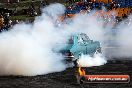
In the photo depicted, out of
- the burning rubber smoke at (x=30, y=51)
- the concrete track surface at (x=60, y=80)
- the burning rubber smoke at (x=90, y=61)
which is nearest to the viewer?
the concrete track surface at (x=60, y=80)

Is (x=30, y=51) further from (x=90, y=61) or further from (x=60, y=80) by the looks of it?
(x=90, y=61)

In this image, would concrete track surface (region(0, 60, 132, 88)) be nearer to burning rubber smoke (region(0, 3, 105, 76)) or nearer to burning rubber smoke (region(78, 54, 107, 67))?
burning rubber smoke (region(0, 3, 105, 76))

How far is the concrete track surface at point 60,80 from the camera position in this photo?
40.9 ft

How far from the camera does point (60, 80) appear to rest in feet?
44.7

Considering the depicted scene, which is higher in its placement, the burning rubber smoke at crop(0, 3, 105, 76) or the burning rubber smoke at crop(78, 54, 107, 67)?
the burning rubber smoke at crop(0, 3, 105, 76)

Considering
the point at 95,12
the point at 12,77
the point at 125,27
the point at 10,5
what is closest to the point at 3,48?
the point at 12,77

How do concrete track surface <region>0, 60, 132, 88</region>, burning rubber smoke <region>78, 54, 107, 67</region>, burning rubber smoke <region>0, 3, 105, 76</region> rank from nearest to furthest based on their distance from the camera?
concrete track surface <region>0, 60, 132, 88</region> → burning rubber smoke <region>0, 3, 105, 76</region> → burning rubber smoke <region>78, 54, 107, 67</region>

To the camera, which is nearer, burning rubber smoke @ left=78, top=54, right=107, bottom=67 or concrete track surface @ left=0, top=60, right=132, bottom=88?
concrete track surface @ left=0, top=60, right=132, bottom=88

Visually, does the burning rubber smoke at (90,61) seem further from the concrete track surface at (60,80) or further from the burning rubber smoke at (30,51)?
the concrete track surface at (60,80)

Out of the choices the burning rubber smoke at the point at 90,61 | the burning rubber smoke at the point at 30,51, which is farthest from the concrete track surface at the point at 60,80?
the burning rubber smoke at the point at 90,61

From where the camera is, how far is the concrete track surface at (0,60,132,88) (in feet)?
40.9

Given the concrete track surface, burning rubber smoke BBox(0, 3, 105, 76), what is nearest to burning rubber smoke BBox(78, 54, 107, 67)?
burning rubber smoke BBox(0, 3, 105, 76)

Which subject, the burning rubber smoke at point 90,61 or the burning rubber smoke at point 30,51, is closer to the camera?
the burning rubber smoke at point 30,51

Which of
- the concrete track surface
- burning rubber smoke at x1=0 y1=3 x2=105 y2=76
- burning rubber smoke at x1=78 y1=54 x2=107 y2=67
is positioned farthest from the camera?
burning rubber smoke at x1=78 y1=54 x2=107 y2=67
